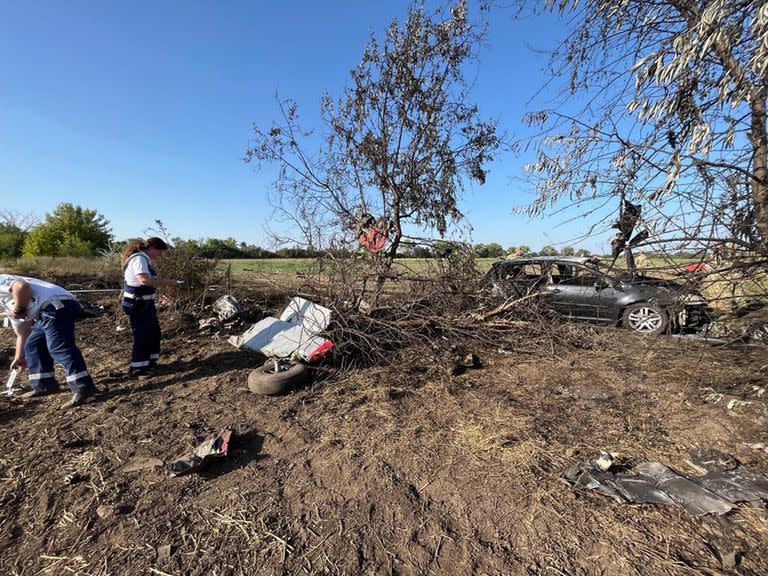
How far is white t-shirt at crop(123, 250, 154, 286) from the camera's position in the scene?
4453mm

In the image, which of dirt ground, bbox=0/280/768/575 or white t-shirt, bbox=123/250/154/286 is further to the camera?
white t-shirt, bbox=123/250/154/286

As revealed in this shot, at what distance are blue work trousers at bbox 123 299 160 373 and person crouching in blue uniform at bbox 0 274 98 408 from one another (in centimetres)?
60

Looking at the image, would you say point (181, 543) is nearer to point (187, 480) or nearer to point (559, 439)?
point (187, 480)

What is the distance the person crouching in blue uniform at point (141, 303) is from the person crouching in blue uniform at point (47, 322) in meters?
0.59

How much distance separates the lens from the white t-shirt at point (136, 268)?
4.45 metres

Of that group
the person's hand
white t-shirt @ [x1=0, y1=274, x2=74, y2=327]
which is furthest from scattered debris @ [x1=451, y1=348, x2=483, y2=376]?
the person's hand

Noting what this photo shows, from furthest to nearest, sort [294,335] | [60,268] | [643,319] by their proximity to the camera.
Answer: [60,268] < [643,319] < [294,335]

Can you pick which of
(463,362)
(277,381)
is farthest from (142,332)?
(463,362)

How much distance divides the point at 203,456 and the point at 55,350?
2.28m

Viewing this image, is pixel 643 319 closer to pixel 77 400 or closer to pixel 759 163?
pixel 759 163

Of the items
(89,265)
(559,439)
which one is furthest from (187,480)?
(89,265)

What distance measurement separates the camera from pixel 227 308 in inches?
259

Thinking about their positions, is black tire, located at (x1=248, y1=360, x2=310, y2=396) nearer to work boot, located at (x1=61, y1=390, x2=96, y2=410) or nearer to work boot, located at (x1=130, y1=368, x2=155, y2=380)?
work boot, located at (x1=130, y1=368, x2=155, y2=380)

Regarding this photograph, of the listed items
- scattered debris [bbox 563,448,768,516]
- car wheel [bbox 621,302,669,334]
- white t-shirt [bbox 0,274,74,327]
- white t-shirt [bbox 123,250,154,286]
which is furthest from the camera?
car wheel [bbox 621,302,669,334]
